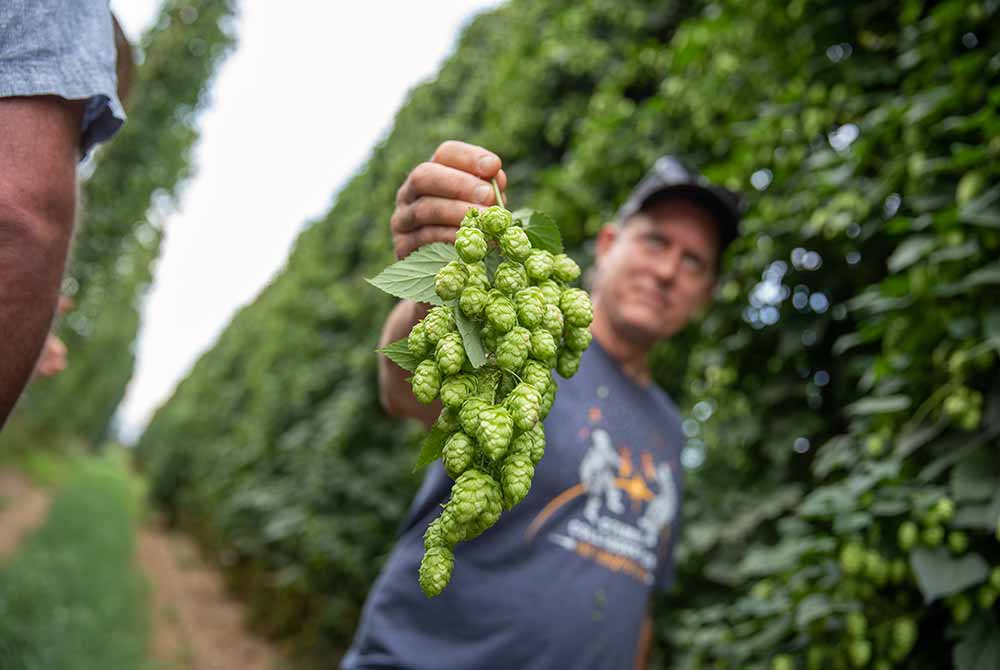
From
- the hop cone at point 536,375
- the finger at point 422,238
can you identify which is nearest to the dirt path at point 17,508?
the finger at point 422,238

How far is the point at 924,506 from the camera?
1731 millimetres

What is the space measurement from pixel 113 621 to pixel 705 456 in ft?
19.0

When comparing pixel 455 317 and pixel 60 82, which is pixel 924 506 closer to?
pixel 455 317

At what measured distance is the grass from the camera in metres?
4.45

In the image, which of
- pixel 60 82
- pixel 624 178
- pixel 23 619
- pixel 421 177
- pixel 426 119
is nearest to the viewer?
pixel 60 82

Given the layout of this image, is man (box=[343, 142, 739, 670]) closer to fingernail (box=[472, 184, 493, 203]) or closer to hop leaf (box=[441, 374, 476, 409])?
fingernail (box=[472, 184, 493, 203])

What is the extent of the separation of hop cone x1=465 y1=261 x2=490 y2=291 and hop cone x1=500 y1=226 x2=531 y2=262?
0.12 feet

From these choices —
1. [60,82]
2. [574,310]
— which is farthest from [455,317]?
[60,82]

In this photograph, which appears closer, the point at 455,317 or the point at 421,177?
the point at 455,317

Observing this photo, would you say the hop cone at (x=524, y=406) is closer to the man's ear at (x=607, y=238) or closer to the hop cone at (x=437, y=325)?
the hop cone at (x=437, y=325)

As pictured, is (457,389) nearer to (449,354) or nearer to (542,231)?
(449,354)

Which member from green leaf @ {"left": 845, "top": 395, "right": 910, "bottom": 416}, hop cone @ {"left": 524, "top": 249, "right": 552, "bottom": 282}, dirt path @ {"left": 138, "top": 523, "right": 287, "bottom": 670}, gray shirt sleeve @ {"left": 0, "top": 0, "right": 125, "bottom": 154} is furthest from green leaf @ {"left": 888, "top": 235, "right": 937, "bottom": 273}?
dirt path @ {"left": 138, "top": 523, "right": 287, "bottom": 670}

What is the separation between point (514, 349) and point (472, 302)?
0.29 feet

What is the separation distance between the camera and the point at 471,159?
1081mm
